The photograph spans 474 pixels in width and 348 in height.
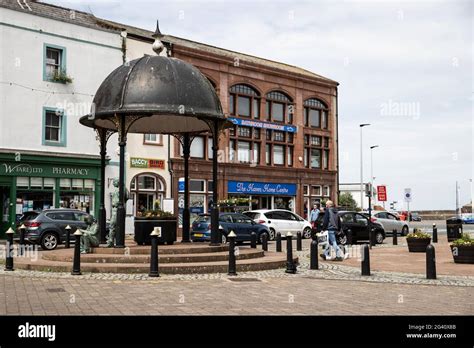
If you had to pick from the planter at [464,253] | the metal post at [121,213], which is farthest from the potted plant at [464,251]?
the metal post at [121,213]

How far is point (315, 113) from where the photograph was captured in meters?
44.1

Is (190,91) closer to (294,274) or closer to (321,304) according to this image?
(294,274)

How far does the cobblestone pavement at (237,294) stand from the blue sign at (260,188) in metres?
23.5

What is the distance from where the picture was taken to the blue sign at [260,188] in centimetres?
3733

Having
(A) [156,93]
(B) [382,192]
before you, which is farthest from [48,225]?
(B) [382,192]

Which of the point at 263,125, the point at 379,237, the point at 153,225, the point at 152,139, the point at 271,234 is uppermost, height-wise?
the point at 263,125

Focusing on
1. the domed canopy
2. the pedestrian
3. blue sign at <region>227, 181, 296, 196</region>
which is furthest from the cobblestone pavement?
blue sign at <region>227, 181, 296, 196</region>

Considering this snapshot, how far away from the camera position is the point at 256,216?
90.0ft

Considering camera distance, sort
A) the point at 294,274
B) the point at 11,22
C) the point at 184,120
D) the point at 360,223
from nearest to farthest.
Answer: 1. the point at 294,274
2. the point at 184,120
3. the point at 360,223
4. the point at 11,22

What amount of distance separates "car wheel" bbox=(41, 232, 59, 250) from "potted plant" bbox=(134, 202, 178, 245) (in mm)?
6713

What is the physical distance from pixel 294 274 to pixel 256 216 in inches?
548

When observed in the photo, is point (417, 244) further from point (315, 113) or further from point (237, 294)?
point (315, 113)

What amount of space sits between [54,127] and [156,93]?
634 inches
